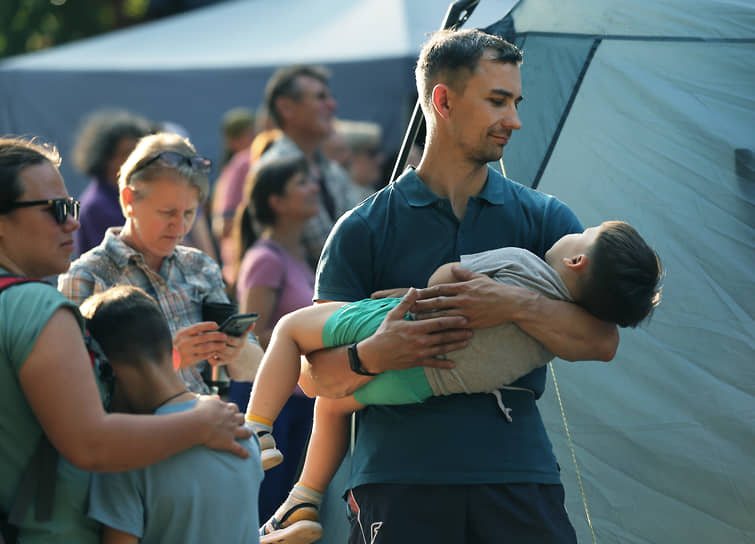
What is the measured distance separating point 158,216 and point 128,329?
97 centimetres

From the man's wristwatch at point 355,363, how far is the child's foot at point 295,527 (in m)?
0.56

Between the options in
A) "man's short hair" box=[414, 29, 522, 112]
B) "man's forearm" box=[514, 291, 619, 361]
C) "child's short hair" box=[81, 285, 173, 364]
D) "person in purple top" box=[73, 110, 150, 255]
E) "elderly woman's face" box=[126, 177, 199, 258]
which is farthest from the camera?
"person in purple top" box=[73, 110, 150, 255]

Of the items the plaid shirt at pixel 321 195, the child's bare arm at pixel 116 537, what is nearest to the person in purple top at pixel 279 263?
the plaid shirt at pixel 321 195

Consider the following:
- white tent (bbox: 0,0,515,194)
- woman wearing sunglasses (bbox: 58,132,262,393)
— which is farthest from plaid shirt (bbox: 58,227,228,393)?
white tent (bbox: 0,0,515,194)

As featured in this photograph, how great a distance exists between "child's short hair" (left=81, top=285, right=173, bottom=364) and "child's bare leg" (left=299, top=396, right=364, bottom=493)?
65cm

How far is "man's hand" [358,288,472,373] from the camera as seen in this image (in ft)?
7.94

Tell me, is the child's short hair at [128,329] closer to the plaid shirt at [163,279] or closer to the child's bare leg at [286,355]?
the child's bare leg at [286,355]

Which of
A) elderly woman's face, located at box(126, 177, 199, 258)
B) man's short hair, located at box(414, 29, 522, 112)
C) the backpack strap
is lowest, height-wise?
the backpack strap

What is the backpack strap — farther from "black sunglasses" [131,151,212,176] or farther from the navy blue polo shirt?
"black sunglasses" [131,151,212,176]

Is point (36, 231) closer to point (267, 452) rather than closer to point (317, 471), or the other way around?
point (267, 452)

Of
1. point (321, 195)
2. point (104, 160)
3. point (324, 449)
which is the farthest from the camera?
point (321, 195)

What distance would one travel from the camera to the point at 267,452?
106 inches

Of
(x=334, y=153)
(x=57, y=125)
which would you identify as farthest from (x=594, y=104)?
(x=57, y=125)

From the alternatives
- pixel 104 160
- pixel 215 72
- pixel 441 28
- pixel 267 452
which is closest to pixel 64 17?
pixel 215 72
